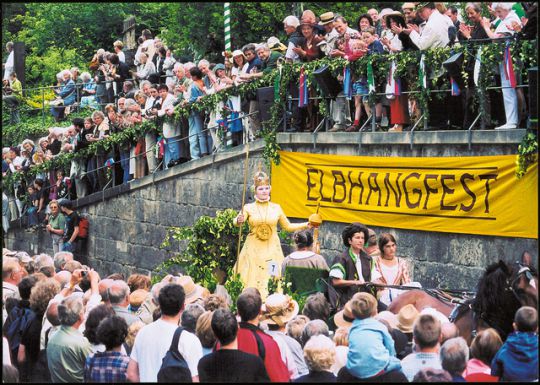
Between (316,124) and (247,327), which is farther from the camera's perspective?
(316,124)

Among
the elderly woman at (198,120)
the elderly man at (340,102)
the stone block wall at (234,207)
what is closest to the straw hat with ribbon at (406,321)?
the stone block wall at (234,207)

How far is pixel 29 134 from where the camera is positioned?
31.5m

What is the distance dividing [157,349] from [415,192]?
335 inches

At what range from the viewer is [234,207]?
20359 millimetres

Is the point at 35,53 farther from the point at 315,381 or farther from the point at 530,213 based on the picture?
the point at 315,381

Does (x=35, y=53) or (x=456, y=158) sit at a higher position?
(x=35, y=53)

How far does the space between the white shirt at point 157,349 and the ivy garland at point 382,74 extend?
23.9 ft

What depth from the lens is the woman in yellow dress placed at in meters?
15.2

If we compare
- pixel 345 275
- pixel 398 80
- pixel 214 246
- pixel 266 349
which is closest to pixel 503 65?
pixel 398 80

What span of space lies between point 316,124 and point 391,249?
6417 mm

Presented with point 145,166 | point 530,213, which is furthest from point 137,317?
point 145,166

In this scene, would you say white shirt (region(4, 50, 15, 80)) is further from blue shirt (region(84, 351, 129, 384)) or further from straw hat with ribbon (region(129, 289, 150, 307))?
blue shirt (region(84, 351, 129, 384))

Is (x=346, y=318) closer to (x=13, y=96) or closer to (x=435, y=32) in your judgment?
(x=435, y=32)

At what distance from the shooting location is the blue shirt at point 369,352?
800 cm
